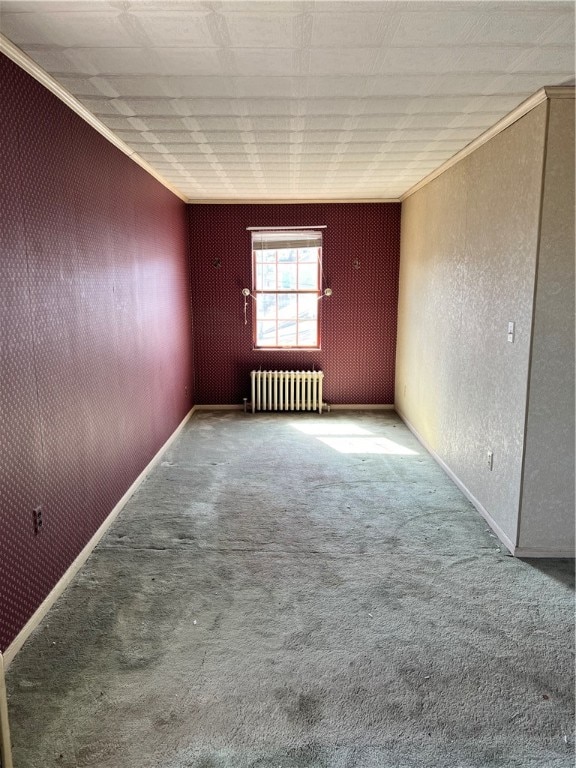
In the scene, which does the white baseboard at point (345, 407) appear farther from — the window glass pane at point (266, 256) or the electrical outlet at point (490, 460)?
the electrical outlet at point (490, 460)

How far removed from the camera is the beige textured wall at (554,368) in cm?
255

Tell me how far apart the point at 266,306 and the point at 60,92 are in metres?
3.85

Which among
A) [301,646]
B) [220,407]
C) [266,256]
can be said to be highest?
[266,256]

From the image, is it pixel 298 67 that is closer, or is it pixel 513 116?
pixel 298 67

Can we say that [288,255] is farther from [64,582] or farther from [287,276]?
[64,582]

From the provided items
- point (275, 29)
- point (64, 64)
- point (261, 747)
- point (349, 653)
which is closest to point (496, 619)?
point (349, 653)

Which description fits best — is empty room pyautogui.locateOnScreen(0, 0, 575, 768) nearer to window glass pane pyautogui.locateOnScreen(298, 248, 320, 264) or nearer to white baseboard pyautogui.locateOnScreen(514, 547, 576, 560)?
white baseboard pyautogui.locateOnScreen(514, 547, 576, 560)

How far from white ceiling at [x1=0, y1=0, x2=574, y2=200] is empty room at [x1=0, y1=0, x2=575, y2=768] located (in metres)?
0.02

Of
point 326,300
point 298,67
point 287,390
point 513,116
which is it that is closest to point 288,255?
point 326,300

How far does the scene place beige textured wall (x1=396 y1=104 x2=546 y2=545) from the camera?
2.79 meters

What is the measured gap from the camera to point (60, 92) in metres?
2.53

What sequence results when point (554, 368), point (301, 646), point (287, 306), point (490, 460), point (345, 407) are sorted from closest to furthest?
1. point (301, 646)
2. point (554, 368)
3. point (490, 460)
4. point (287, 306)
5. point (345, 407)

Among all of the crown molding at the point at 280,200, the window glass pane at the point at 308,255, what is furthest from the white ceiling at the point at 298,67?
the window glass pane at the point at 308,255

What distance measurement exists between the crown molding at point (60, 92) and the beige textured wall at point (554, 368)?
244 cm
